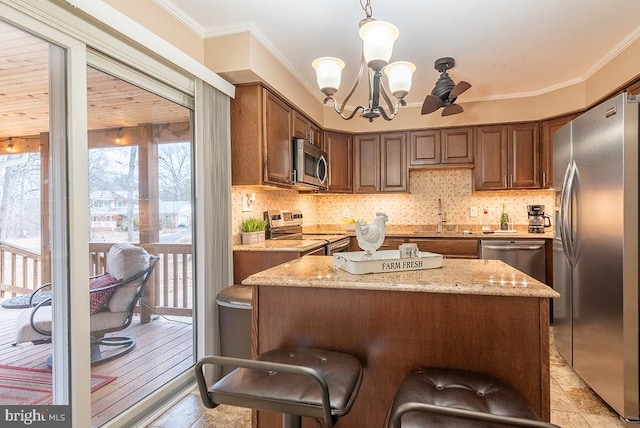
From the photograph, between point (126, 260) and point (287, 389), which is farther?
point (126, 260)

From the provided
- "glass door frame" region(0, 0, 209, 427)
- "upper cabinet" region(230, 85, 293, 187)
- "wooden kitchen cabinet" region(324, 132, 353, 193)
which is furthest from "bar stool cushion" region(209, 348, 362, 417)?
"wooden kitchen cabinet" region(324, 132, 353, 193)

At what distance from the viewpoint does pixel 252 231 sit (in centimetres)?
321

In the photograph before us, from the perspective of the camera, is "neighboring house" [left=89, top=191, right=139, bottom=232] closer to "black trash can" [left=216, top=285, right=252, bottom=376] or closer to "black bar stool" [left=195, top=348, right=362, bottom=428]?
"black trash can" [left=216, top=285, right=252, bottom=376]

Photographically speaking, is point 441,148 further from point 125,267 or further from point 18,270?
point 18,270

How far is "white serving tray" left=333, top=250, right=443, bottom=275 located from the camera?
5.05 ft

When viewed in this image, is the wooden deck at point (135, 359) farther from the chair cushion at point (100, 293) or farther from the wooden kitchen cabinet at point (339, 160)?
the wooden kitchen cabinet at point (339, 160)

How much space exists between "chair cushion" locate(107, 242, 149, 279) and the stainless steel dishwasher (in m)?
3.42

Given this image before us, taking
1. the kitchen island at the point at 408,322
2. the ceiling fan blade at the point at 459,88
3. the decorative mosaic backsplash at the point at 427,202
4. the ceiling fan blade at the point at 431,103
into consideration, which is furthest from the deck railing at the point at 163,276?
the ceiling fan blade at the point at 459,88

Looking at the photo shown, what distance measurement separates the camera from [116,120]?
2.08m

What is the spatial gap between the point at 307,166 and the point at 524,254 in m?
2.53

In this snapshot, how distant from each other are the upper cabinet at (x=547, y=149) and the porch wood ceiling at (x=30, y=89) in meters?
4.23

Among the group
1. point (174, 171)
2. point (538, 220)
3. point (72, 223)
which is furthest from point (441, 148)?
point (72, 223)

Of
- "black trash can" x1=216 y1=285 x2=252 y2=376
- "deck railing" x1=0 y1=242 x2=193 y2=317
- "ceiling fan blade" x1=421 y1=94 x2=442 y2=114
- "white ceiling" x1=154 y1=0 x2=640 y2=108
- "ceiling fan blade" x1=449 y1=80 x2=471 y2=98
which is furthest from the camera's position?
"ceiling fan blade" x1=421 y1=94 x2=442 y2=114

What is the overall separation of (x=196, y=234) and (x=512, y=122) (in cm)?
379
